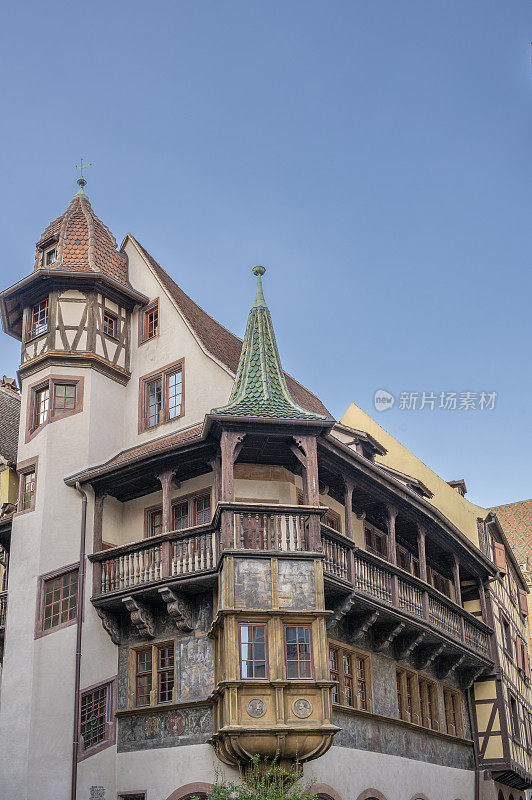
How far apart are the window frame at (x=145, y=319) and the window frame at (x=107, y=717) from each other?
885 centimetres

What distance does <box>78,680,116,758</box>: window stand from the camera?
2234 centimetres

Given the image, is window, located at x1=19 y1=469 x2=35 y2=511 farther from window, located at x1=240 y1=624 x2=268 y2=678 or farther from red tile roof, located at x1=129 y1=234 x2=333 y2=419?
window, located at x1=240 y1=624 x2=268 y2=678

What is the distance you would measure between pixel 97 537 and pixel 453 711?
12250mm

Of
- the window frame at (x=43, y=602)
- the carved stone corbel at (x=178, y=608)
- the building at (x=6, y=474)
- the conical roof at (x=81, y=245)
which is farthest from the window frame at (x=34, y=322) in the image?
the carved stone corbel at (x=178, y=608)

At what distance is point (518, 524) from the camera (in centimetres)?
5641

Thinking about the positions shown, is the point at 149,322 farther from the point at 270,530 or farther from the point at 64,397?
the point at 270,530

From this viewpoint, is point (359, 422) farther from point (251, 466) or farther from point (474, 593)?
point (251, 466)

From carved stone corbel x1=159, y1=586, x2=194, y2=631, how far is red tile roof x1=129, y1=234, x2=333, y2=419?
5650 millimetres

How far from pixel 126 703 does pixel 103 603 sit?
2.27 m

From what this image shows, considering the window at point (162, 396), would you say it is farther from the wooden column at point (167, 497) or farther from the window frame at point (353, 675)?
the window frame at point (353, 675)

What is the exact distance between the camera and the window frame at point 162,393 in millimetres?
25406

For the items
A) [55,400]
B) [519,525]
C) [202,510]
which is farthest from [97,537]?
[519,525]

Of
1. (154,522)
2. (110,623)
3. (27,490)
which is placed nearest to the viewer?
(110,623)

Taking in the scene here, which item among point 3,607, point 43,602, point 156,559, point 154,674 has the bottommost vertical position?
point 154,674
